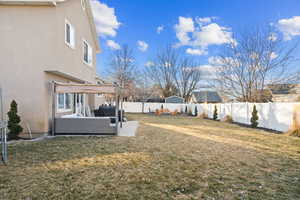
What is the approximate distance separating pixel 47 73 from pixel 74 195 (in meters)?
6.02

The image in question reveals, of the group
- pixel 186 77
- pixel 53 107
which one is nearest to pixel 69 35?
pixel 53 107

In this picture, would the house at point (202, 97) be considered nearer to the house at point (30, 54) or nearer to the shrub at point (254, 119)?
the shrub at point (254, 119)

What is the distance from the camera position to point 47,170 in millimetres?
3764

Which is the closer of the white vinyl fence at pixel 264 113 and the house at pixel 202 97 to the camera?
the white vinyl fence at pixel 264 113

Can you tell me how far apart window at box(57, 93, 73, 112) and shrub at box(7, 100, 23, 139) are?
1787 millimetres

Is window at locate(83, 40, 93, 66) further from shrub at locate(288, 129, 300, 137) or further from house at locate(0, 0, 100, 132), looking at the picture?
shrub at locate(288, 129, 300, 137)

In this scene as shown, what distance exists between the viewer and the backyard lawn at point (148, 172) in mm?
2914

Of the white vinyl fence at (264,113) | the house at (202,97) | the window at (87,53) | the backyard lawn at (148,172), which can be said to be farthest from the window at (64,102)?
the house at (202,97)

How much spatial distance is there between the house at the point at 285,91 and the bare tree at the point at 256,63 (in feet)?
1.44

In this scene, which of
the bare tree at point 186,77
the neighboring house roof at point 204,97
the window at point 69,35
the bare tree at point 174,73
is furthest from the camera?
the neighboring house roof at point 204,97

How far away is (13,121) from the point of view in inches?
259

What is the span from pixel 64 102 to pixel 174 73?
28.1 m

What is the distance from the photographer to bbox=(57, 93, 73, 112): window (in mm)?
8428

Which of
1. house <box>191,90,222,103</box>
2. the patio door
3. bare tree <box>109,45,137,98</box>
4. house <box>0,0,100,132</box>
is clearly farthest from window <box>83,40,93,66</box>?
house <box>191,90,222,103</box>
